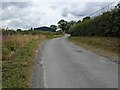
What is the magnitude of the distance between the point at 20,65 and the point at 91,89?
5685 millimetres

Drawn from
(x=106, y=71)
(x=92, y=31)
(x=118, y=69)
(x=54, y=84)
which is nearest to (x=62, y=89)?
(x=54, y=84)

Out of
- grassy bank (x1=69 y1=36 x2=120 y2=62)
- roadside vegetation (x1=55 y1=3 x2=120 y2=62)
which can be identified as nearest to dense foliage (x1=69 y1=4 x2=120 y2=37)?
roadside vegetation (x1=55 y1=3 x2=120 y2=62)

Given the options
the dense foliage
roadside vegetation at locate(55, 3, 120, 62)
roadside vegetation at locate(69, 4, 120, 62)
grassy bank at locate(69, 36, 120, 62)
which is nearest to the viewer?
grassy bank at locate(69, 36, 120, 62)

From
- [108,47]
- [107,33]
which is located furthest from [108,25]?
[108,47]

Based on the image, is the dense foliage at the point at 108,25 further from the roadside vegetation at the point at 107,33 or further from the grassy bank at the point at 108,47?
the grassy bank at the point at 108,47

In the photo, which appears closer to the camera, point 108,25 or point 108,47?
point 108,47

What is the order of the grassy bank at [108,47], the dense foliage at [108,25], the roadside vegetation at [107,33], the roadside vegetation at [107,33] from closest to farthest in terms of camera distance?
the grassy bank at [108,47] < the roadside vegetation at [107,33] < the roadside vegetation at [107,33] < the dense foliage at [108,25]

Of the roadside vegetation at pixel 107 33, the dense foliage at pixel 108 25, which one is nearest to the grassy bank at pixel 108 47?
the roadside vegetation at pixel 107 33

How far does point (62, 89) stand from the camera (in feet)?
27.9

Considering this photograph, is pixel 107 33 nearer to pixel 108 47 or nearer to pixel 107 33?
pixel 107 33

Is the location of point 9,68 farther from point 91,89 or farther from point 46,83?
point 91,89

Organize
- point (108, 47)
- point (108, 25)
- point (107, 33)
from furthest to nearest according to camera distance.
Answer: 1. point (107, 33)
2. point (108, 25)
3. point (108, 47)

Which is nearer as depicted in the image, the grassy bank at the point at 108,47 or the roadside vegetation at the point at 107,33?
the grassy bank at the point at 108,47

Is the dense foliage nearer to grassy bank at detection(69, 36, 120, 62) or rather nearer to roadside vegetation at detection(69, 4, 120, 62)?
roadside vegetation at detection(69, 4, 120, 62)
